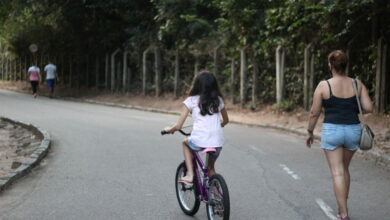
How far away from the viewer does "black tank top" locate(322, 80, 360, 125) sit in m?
6.30

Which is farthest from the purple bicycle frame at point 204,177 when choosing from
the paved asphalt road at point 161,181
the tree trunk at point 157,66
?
the tree trunk at point 157,66

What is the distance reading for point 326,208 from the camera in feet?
23.3

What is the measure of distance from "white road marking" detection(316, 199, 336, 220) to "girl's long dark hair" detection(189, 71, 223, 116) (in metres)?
1.75

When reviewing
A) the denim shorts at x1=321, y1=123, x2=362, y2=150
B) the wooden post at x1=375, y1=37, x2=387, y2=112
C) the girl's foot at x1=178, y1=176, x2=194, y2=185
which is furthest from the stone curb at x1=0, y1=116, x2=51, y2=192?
the wooden post at x1=375, y1=37, x2=387, y2=112

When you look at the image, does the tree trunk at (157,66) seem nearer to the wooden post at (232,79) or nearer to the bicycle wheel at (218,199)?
the wooden post at (232,79)

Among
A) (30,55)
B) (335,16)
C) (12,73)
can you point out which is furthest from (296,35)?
(12,73)

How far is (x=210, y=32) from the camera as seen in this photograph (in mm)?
24672

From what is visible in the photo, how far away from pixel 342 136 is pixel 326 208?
1212 millimetres

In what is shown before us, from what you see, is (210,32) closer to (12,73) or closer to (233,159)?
(233,159)

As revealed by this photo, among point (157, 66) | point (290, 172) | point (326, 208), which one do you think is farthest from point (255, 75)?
point (326, 208)

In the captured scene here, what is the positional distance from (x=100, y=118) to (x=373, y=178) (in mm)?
11183

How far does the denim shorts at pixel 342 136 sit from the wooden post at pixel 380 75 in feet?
33.4

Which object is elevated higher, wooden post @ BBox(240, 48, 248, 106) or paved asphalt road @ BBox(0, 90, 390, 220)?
wooden post @ BBox(240, 48, 248, 106)

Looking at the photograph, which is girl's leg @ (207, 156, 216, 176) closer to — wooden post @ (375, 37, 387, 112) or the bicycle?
the bicycle
